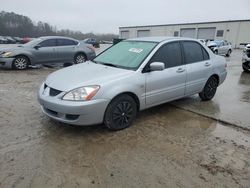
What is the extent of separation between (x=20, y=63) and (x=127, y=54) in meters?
6.62

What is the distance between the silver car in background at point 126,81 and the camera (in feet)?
11.5

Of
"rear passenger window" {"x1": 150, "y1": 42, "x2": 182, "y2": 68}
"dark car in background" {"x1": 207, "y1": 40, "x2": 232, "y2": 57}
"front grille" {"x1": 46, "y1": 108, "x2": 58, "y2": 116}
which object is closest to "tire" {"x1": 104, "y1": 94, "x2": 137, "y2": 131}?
"front grille" {"x1": 46, "y1": 108, "x2": 58, "y2": 116}

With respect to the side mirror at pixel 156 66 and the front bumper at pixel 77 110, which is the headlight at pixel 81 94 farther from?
the side mirror at pixel 156 66

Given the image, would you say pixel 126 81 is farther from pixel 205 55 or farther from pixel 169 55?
pixel 205 55

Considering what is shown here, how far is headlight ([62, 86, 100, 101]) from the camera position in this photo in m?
3.47

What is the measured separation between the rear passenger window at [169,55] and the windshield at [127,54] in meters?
0.18

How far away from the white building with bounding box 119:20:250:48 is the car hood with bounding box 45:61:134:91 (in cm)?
4205

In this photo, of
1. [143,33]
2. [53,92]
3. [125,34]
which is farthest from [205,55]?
[125,34]

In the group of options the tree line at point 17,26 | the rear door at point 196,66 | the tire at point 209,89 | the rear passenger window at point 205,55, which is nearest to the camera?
the rear door at point 196,66

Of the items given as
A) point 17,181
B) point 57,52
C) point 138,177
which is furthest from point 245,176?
point 57,52

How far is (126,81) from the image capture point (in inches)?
150

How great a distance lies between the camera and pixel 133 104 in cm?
404

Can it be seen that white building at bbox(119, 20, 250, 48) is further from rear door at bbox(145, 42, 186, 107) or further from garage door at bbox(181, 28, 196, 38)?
rear door at bbox(145, 42, 186, 107)

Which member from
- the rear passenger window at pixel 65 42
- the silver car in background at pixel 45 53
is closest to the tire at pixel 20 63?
the silver car in background at pixel 45 53
